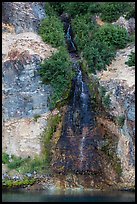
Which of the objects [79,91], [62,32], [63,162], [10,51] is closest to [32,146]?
[63,162]

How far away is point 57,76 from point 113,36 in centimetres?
529

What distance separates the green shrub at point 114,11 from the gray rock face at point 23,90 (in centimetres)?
769

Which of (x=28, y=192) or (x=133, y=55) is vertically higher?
(x=133, y=55)

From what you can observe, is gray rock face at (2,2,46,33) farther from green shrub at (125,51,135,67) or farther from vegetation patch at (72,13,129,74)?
green shrub at (125,51,135,67)

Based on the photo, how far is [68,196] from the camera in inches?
910

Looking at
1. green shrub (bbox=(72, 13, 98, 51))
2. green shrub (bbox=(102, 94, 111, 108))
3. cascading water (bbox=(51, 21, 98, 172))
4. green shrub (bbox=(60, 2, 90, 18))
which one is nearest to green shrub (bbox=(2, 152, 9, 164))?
cascading water (bbox=(51, 21, 98, 172))

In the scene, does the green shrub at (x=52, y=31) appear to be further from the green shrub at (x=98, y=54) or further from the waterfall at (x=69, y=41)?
the green shrub at (x=98, y=54)

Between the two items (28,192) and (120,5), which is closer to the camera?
(28,192)

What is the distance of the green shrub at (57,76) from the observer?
29.7 m

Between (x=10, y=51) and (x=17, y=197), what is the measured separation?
448 inches

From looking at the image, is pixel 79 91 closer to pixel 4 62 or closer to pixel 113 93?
pixel 113 93

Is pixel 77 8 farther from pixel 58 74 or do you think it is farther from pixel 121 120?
pixel 121 120

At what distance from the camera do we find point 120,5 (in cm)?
3578

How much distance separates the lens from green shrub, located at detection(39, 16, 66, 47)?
32.8 metres
